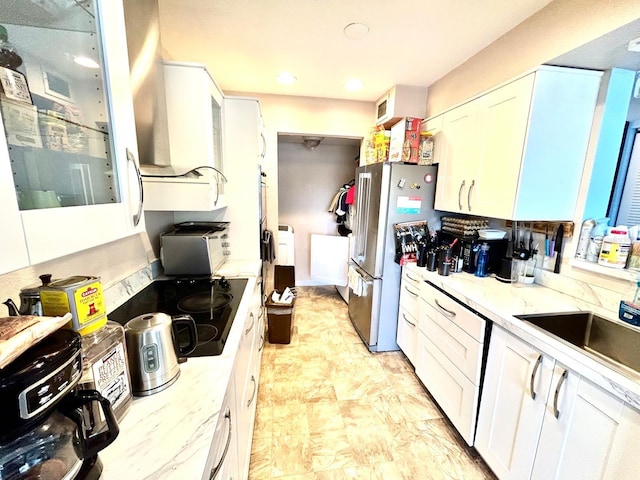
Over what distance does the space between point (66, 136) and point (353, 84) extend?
96.7 inches

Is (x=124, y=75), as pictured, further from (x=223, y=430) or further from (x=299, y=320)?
(x=299, y=320)

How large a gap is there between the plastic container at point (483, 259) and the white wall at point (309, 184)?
241 cm

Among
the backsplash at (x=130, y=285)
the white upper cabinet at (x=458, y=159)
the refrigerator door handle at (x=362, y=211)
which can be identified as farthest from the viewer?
the refrigerator door handle at (x=362, y=211)

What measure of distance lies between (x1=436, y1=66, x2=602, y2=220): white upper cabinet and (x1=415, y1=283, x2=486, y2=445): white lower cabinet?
0.67 meters

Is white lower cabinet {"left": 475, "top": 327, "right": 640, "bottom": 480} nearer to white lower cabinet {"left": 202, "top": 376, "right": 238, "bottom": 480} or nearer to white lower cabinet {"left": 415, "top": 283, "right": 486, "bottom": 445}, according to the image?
white lower cabinet {"left": 415, "top": 283, "right": 486, "bottom": 445}

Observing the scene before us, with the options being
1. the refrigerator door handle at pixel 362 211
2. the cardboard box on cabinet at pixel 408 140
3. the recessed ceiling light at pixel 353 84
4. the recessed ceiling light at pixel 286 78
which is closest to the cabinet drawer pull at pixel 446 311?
the refrigerator door handle at pixel 362 211

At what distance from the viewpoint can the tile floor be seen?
146 centimetres

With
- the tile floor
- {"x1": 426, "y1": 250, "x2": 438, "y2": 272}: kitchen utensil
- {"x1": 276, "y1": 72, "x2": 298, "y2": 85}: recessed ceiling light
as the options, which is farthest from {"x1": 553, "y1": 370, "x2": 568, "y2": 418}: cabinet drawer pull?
{"x1": 276, "y1": 72, "x2": 298, "y2": 85}: recessed ceiling light

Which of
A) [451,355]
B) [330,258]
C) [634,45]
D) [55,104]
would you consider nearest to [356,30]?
[634,45]

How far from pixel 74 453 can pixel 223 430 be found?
0.41 m

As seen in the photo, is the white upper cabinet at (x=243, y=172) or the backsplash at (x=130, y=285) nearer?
the backsplash at (x=130, y=285)

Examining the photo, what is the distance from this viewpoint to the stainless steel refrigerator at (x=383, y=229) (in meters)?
2.23

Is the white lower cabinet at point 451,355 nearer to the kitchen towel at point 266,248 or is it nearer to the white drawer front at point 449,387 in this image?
the white drawer front at point 449,387

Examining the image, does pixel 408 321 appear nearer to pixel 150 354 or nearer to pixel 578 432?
pixel 578 432
